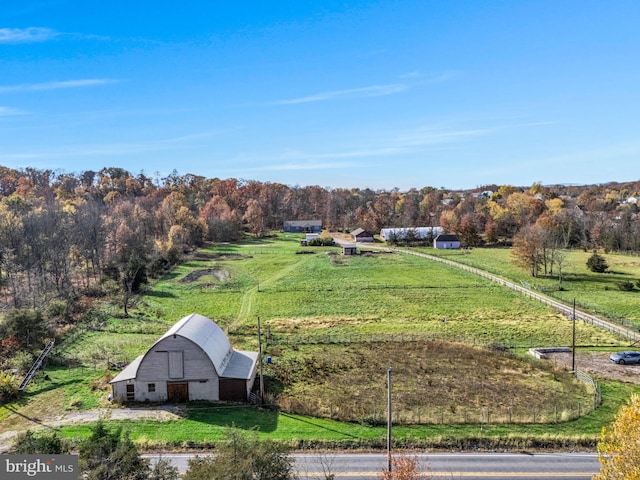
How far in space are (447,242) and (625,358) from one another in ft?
226

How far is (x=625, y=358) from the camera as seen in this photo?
36.7 metres

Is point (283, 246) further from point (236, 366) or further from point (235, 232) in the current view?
point (236, 366)

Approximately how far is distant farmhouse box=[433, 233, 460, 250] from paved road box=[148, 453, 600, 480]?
83.8 metres

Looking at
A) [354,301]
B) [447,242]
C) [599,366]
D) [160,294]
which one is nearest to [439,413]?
[599,366]

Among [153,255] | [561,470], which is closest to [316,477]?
[561,470]

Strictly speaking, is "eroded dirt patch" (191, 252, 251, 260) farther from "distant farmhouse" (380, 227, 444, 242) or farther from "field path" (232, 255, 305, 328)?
"distant farmhouse" (380, 227, 444, 242)

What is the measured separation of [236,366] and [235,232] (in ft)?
305

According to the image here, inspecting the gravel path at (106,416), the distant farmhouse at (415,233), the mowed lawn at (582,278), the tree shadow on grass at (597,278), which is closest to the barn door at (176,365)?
the gravel path at (106,416)

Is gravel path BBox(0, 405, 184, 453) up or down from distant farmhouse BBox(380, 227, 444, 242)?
down

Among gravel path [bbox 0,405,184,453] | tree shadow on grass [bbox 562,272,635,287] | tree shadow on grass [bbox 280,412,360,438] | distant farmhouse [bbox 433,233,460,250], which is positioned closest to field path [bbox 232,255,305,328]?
gravel path [bbox 0,405,184,453]

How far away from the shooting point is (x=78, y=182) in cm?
16438

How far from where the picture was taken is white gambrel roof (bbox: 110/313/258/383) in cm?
2978

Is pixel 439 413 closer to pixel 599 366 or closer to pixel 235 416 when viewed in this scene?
pixel 235 416

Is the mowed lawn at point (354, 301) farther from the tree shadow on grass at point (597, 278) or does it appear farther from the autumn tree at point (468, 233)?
the autumn tree at point (468, 233)
